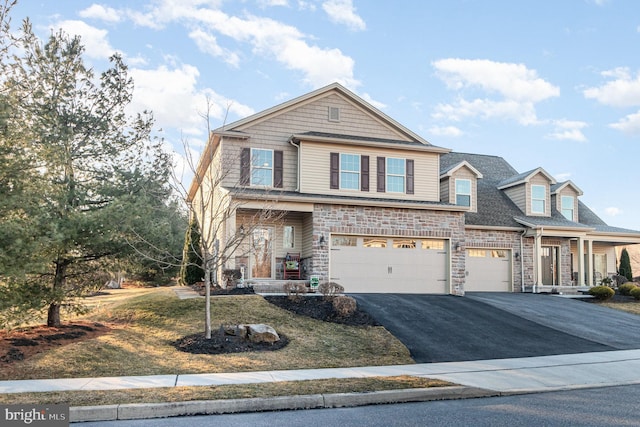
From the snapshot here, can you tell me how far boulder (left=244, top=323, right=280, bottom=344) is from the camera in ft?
37.8

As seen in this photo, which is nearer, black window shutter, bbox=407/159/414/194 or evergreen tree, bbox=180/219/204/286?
black window shutter, bbox=407/159/414/194

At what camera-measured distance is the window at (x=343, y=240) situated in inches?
724

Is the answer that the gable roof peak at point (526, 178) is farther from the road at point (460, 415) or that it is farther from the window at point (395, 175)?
the road at point (460, 415)

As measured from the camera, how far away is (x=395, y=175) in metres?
20.3

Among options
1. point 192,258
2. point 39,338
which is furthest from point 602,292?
point 39,338

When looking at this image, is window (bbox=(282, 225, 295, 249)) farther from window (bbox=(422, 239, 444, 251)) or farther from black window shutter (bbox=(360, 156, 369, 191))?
window (bbox=(422, 239, 444, 251))

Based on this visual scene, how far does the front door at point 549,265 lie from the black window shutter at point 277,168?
1354 centimetres

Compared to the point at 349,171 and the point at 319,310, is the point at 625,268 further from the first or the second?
the point at 319,310

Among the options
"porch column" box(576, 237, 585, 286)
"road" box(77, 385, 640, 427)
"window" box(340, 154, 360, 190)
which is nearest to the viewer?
"road" box(77, 385, 640, 427)

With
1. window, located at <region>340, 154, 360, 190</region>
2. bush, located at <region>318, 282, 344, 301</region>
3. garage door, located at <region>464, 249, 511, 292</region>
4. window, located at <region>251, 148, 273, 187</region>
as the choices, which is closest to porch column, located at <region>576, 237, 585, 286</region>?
garage door, located at <region>464, 249, 511, 292</region>

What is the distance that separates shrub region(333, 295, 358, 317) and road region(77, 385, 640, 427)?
6.47 m

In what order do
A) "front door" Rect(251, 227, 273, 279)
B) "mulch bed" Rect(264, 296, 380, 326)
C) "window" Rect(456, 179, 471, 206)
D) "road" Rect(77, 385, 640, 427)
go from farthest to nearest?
"window" Rect(456, 179, 471, 206), "front door" Rect(251, 227, 273, 279), "mulch bed" Rect(264, 296, 380, 326), "road" Rect(77, 385, 640, 427)

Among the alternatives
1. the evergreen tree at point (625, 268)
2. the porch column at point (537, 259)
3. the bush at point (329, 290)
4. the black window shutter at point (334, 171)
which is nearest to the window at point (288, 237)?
the black window shutter at point (334, 171)

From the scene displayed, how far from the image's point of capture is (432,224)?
19.5m
